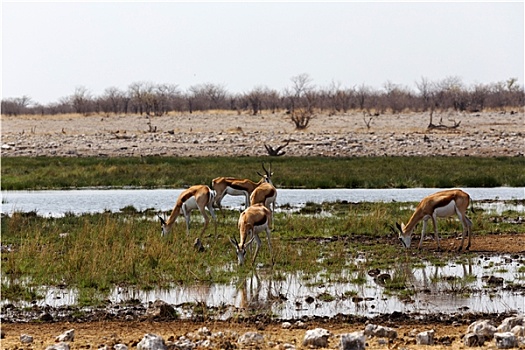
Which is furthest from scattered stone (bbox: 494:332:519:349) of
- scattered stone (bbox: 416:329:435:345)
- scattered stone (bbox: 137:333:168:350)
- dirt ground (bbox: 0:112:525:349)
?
dirt ground (bbox: 0:112:525:349)

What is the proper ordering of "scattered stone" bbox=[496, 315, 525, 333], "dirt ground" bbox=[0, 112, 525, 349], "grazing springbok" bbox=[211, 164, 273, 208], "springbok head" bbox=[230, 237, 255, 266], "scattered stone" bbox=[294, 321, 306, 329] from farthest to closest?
"dirt ground" bbox=[0, 112, 525, 349] < "grazing springbok" bbox=[211, 164, 273, 208] < "springbok head" bbox=[230, 237, 255, 266] < "scattered stone" bbox=[294, 321, 306, 329] < "scattered stone" bbox=[496, 315, 525, 333]

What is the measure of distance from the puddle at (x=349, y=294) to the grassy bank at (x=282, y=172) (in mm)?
13909

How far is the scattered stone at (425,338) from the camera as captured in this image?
7.13 meters

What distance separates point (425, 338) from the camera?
7141 millimetres

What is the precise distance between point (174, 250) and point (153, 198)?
9915mm

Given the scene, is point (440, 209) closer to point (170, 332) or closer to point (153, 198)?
point (170, 332)

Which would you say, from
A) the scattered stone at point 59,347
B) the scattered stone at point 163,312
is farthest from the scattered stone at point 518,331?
the scattered stone at point 59,347

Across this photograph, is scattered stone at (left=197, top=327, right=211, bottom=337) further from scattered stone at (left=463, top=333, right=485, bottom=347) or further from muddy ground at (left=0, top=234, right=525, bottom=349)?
scattered stone at (left=463, top=333, right=485, bottom=347)

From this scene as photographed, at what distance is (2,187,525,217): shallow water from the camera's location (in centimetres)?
1977

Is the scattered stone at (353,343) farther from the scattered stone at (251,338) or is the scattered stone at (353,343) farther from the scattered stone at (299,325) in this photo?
the scattered stone at (299,325)

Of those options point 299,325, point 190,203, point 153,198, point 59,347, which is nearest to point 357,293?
point 299,325

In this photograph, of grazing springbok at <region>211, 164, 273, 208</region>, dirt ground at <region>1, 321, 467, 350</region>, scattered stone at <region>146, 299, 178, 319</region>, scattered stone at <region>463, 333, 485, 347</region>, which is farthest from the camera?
grazing springbok at <region>211, 164, 273, 208</region>

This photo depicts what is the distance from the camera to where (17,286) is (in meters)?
10.1

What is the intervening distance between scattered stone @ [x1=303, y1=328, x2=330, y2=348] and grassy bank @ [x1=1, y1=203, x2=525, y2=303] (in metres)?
3.38
